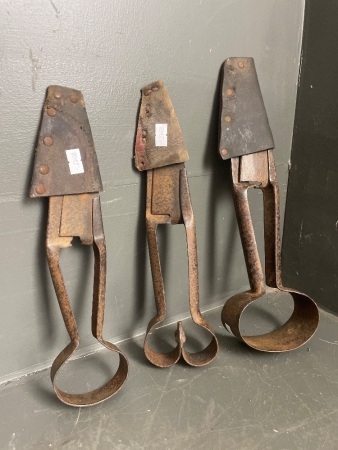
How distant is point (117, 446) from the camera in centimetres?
99

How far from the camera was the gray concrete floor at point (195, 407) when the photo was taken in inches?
39.5

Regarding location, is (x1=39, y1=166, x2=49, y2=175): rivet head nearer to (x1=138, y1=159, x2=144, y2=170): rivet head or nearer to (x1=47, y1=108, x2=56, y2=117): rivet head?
(x1=47, y1=108, x2=56, y2=117): rivet head

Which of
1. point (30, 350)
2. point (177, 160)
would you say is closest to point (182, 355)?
point (30, 350)

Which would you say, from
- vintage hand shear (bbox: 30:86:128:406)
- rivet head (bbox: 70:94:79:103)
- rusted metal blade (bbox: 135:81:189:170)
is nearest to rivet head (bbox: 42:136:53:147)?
vintage hand shear (bbox: 30:86:128:406)

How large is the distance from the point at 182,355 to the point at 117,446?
301 mm

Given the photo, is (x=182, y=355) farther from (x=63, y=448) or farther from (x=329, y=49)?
(x=329, y=49)

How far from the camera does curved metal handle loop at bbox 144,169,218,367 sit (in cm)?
118

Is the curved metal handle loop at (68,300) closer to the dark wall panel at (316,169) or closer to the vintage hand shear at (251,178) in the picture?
the vintage hand shear at (251,178)

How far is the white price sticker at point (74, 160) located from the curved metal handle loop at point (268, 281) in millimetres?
453

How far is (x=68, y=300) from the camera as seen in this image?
42.4 inches

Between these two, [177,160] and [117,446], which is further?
[177,160]

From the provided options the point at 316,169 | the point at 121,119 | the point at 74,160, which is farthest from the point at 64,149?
the point at 316,169

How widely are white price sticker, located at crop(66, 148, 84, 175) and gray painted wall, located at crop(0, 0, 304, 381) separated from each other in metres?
0.09

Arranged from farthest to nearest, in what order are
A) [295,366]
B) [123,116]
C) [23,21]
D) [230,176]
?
[230,176] < [295,366] < [123,116] < [23,21]
